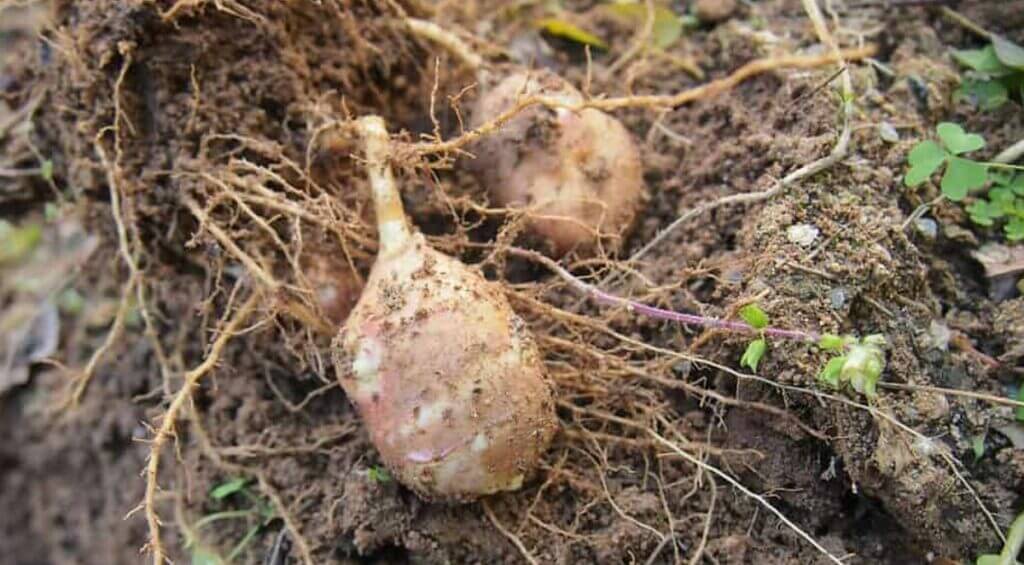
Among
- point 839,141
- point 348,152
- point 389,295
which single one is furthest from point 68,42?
point 839,141

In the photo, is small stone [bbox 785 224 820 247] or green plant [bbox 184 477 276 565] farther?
green plant [bbox 184 477 276 565]

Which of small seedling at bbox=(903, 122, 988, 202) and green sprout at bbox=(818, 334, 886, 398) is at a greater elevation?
small seedling at bbox=(903, 122, 988, 202)

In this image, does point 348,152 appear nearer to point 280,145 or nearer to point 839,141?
point 280,145

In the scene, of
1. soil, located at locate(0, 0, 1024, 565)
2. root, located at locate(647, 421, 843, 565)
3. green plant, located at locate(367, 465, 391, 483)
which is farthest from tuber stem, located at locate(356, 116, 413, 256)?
root, located at locate(647, 421, 843, 565)

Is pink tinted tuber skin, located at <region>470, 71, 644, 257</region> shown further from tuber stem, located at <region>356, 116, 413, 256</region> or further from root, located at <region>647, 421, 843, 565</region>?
root, located at <region>647, 421, 843, 565</region>

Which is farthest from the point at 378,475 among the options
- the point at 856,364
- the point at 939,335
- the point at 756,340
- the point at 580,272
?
the point at 939,335

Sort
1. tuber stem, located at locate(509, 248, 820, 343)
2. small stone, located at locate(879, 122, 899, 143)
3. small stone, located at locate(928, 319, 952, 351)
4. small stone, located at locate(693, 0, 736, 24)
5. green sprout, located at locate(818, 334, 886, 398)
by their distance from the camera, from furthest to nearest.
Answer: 1. small stone, located at locate(693, 0, 736, 24)
2. small stone, located at locate(879, 122, 899, 143)
3. small stone, located at locate(928, 319, 952, 351)
4. tuber stem, located at locate(509, 248, 820, 343)
5. green sprout, located at locate(818, 334, 886, 398)
